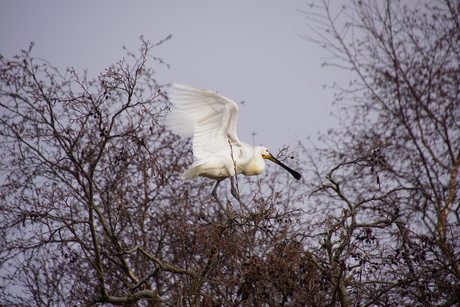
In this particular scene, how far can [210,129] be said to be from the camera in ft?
32.3

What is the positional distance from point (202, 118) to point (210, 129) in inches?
8.3

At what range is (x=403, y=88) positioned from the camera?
33.4ft

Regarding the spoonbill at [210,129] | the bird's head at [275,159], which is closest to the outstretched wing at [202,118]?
the spoonbill at [210,129]

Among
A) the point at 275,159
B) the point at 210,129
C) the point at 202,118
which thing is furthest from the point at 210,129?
the point at 275,159

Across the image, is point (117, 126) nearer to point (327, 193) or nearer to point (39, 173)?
point (39, 173)

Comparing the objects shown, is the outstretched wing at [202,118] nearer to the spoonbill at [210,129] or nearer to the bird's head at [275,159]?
the spoonbill at [210,129]

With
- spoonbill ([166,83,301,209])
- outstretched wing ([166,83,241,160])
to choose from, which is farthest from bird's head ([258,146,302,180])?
outstretched wing ([166,83,241,160])

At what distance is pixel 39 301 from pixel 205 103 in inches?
138

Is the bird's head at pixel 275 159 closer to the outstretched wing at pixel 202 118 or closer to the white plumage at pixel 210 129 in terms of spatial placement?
the white plumage at pixel 210 129

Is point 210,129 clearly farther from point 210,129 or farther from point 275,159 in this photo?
point 275,159

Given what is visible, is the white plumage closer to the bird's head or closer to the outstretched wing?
the outstretched wing

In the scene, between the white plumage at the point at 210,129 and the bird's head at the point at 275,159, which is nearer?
the white plumage at the point at 210,129

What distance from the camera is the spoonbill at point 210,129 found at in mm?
9523

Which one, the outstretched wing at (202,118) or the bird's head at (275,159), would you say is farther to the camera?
the bird's head at (275,159)
